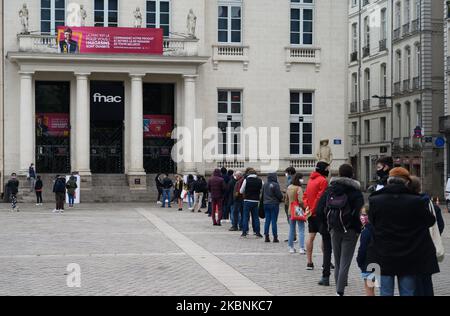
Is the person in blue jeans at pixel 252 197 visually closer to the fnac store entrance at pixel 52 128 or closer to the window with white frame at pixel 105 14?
the window with white frame at pixel 105 14

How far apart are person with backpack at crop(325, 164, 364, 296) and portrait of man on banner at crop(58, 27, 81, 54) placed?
1378 inches

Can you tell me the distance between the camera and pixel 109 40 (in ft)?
155

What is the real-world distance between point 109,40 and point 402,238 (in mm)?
38559

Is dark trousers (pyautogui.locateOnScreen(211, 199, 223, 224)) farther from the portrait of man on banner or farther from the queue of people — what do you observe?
the portrait of man on banner

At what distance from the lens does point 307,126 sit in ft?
167

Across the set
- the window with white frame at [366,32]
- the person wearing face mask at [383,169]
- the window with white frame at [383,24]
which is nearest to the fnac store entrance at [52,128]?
the window with white frame at [383,24]

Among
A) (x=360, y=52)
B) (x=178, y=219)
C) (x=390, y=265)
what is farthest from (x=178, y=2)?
(x=390, y=265)

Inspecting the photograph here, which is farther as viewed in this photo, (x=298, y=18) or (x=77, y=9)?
(x=298, y=18)

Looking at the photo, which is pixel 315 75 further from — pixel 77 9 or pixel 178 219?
pixel 178 219

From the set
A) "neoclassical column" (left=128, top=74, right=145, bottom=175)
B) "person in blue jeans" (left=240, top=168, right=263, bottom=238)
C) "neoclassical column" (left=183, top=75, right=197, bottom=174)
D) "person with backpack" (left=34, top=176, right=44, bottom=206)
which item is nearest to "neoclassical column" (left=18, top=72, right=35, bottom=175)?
"person with backpack" (left=34, top=176, right=44, bottom=206)

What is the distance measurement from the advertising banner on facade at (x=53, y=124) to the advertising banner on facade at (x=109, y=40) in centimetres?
390

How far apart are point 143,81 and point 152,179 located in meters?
5.41

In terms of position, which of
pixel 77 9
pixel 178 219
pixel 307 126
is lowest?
pixel 178 219

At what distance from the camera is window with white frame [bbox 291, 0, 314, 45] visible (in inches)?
1988
